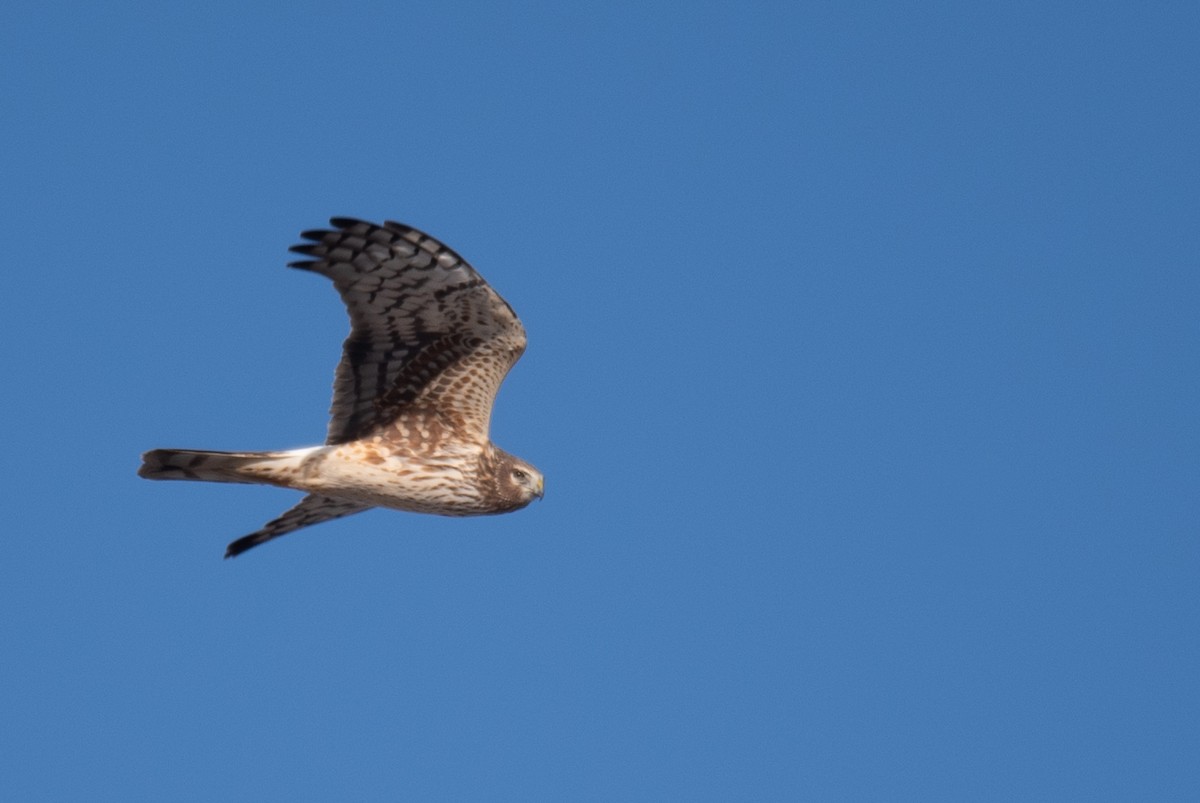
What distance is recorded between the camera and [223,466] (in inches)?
413

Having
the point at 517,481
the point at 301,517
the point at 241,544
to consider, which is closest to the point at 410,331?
the point at 517,481

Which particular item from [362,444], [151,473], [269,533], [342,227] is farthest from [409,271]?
[269,533]

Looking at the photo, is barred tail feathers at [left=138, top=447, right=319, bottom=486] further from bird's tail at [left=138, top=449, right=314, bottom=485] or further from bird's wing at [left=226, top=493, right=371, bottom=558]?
bird's wing at [left=226, top=493, right=371, bottom=558]

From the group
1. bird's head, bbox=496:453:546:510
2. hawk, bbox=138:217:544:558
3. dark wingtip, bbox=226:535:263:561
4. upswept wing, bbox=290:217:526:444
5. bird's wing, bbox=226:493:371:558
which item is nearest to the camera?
upswept wing, bbox=290:217:526:444

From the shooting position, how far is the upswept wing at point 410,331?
33.0ft

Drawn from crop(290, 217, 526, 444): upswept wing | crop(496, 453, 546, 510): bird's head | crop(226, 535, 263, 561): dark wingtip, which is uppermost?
crop(290, 217, 526, 444): upswept wing

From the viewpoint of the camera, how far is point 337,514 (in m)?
12.1

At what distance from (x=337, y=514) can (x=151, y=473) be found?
76.7 inches

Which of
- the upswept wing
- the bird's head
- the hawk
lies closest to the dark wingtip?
the hawk

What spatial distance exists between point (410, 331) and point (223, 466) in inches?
55.3

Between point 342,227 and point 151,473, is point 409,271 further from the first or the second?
point 151,473

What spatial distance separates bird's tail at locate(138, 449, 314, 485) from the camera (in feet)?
33.9

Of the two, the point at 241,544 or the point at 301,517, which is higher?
the point at 301,517

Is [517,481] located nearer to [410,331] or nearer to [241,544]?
[410,331]
